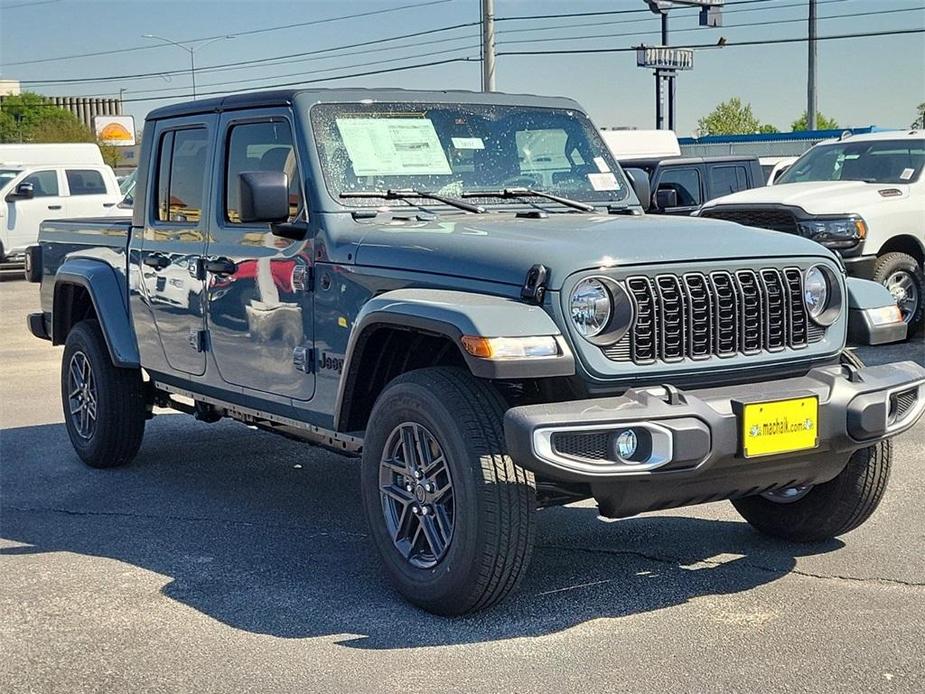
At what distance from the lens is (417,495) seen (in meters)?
4.93

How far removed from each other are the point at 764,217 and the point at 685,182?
5.34 meters

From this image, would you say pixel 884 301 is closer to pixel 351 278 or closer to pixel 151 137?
pixel 351 278

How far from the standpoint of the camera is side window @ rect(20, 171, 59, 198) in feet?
77.2

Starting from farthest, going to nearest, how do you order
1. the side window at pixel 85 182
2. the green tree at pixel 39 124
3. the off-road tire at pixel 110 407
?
the green tree at pixel 39 124 < the side window at pixel 85 182 < the off-road tire at pixel 110 407

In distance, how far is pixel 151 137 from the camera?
725cm

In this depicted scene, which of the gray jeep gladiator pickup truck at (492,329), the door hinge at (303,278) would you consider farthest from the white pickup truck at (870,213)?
the door hinge at (303,278)

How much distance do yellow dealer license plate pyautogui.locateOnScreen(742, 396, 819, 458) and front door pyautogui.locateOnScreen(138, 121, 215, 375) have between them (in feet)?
9.58

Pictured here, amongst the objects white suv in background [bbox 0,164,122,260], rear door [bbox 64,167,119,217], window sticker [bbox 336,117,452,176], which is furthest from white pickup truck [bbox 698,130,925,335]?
rear door [bbox 64,167,119,217]

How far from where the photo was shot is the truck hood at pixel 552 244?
4750 mm

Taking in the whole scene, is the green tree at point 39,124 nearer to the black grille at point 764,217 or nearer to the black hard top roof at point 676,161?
the black hard top roof at point 676,161

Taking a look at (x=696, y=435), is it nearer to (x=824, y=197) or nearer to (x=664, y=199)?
(x=664, y=199)

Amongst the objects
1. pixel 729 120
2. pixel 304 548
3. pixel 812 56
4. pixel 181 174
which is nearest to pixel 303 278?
pixel 304 548

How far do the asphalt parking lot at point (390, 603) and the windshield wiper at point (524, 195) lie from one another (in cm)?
146

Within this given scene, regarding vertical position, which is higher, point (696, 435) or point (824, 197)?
point (824, 197)
